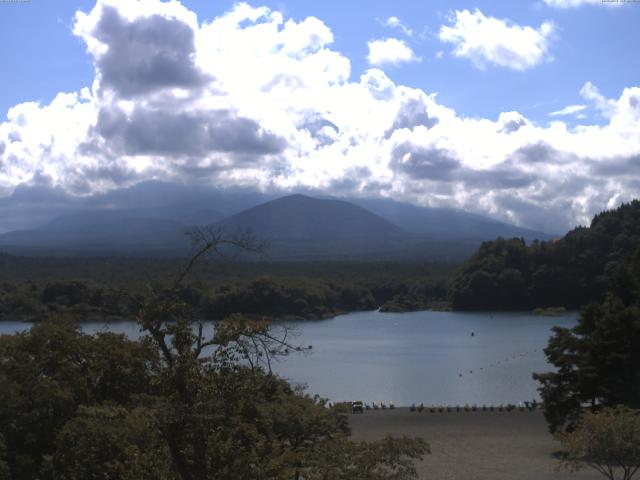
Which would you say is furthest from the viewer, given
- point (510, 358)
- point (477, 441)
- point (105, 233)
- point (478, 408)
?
point (105, 233)

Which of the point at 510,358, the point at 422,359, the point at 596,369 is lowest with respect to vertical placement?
the point at 422,359

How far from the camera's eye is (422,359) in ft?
106

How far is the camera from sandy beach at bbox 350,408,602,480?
13.6 metres

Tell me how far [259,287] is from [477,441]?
35814mm

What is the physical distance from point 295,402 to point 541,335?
104 feet

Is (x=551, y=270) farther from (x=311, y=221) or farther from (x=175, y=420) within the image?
(x=311, y=221)

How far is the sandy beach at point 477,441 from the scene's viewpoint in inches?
535

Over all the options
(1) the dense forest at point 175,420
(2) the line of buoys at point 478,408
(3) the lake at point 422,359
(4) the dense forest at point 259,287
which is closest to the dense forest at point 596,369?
(2) the line of buoys at point 478,408

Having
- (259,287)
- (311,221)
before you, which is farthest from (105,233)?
(259,287)

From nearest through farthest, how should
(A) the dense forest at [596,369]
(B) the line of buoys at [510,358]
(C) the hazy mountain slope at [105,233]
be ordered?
(A) the dense forest at [596,369] → (B) the line of buoys at [510,358] → (C) the hazy mountain slope at [105,233]

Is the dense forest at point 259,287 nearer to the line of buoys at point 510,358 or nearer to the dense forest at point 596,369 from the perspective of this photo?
the line of buoys at point 510,358

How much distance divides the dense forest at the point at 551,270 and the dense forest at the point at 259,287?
4.70 meters

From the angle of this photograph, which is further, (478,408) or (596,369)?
(478,408)

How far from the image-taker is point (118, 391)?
26.5ft
